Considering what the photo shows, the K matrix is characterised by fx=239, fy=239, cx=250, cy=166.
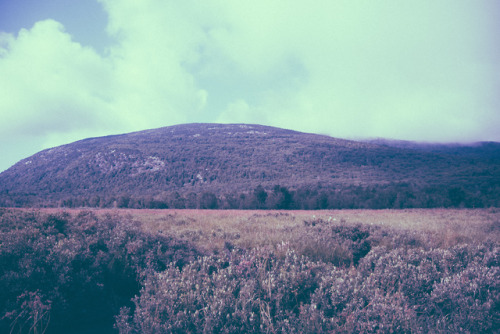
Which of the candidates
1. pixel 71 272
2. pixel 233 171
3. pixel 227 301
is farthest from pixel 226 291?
pixel 233 171

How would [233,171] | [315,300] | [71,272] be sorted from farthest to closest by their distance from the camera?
1. [233,171]
2. [71,272]
3. [315,300]

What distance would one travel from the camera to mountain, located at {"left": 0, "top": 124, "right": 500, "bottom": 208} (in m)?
38.3

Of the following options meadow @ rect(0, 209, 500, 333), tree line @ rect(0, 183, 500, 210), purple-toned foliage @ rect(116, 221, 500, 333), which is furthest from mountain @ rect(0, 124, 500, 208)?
purple-toned foliage @ rect(116, 221, 500, 333)

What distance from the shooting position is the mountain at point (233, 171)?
3831 cm

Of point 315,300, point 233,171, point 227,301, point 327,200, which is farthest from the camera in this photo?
point 233,171

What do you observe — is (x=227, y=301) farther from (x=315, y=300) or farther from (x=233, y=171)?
(x=233, y=171)

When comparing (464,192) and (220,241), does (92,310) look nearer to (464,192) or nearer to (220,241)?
(220,241)

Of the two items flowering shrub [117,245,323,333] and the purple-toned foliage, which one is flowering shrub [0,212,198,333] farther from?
flowering shrub [117,245,323,333]

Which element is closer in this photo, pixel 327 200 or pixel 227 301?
pixel 227 301

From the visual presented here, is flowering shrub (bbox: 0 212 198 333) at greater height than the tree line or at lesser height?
greater

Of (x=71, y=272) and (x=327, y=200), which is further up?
(x=71, y=272)

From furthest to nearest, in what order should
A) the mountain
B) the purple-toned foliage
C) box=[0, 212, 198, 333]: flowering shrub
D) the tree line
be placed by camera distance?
the mountain < the tree line < box=[0, 212, 198, 333]: flowering shrub < the purple-toned foliage

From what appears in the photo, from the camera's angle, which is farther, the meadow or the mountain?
the mountain

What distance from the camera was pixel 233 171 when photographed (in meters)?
78.7
